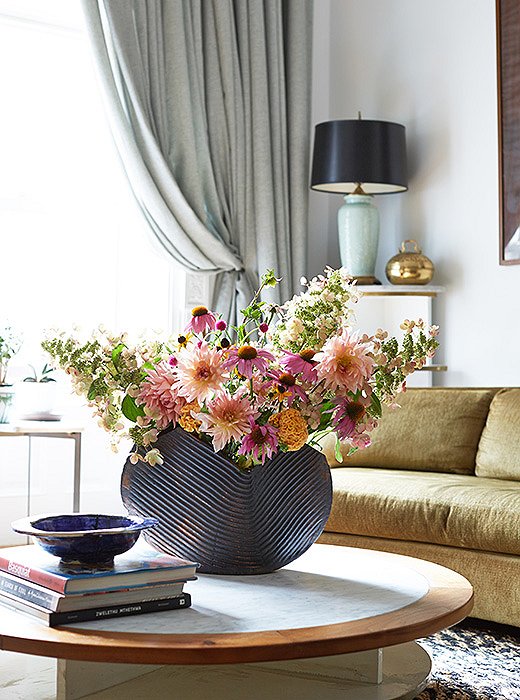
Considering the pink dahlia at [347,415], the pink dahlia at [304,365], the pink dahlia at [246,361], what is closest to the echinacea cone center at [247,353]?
the pink dahlia at [246,361]

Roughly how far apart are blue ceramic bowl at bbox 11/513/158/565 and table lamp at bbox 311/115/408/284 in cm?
278

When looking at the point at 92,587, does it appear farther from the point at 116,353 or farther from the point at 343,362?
the point at 343,362

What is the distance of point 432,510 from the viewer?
9.59 ft

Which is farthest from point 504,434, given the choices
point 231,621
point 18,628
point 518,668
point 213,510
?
point 18,628

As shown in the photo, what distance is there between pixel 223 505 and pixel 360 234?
266cm

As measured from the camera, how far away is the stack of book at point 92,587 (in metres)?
1.56

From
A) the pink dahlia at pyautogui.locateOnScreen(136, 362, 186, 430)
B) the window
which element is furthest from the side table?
the pink dahlia at pyautogui.locateOnScreen(136, 362, 186, 430)

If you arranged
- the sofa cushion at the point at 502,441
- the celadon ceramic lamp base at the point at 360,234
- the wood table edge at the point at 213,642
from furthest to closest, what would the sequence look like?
1. the celadon ceramic lamp base at the point at 360,234
2. the sofa cushion at the point at 502,441
3. the wood table edge at the point at 213,642

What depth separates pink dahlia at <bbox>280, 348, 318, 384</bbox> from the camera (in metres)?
1.89

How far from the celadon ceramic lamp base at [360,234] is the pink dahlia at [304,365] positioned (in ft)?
8.20

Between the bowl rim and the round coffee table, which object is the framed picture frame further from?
the bowl rim

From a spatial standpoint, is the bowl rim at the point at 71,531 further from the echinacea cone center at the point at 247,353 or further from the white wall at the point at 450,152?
the white wall at the point at 450,152

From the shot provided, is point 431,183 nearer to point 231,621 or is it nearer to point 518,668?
point 518,668

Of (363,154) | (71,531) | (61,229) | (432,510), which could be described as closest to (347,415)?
(71,531)
